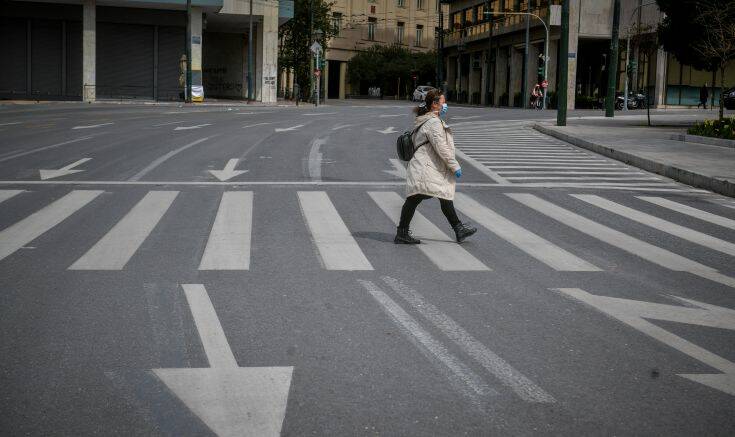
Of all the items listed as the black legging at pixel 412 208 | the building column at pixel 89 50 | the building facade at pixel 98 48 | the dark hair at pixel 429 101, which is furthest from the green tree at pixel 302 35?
the black legging at pixel 412 208

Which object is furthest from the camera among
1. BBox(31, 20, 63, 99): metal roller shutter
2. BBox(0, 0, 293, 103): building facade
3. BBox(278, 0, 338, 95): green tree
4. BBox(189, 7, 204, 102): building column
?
BBox(278, 0, 338, 95): green tree

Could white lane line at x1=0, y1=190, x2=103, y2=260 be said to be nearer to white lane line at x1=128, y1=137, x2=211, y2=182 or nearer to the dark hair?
white lane line at x1=128, y1=137, x2=211, y2=182

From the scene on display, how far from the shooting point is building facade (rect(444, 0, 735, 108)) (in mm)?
61094

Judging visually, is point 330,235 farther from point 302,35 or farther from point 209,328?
point 302,35

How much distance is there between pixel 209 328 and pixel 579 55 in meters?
64.9

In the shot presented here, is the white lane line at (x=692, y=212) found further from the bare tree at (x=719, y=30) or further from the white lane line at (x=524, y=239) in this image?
the bare tree at (x=719, y=30)

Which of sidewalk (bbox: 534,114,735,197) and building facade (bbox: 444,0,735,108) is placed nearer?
sidewalk (bbox: 534,114,735,197)

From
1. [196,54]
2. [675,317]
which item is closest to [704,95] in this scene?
[196,54]

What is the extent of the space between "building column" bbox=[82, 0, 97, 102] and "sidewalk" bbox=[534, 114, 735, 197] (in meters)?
26.9

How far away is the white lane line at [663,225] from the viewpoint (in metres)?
10.1

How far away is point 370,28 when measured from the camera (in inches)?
3659

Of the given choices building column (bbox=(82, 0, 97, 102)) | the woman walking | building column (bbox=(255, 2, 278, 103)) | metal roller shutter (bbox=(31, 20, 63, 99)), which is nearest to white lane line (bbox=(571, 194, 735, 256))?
the woman walking

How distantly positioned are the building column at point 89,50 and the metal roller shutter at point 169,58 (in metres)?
3.73

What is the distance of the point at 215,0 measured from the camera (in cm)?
4966
